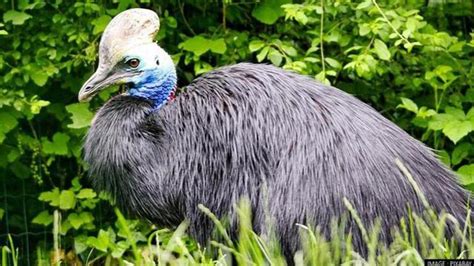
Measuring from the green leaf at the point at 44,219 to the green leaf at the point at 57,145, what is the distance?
14.3 inches

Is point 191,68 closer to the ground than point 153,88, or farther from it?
closer to the ground

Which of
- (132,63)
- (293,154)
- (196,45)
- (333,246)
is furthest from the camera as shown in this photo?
(196,45)

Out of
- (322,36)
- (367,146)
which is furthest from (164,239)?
(367,146)

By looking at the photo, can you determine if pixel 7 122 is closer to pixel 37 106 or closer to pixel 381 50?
pixel 37 106

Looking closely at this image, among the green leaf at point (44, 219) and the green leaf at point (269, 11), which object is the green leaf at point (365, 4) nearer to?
the green leaf at point (269, 11)

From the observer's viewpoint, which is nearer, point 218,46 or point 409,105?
point 409,105

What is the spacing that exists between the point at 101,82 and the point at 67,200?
144 centimetres

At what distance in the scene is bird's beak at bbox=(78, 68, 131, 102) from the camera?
4289mm

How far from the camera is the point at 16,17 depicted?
5.26 meters

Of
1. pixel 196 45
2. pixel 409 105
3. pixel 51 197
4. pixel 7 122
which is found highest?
Result: pixel 196 45

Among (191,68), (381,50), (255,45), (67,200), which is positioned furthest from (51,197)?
(381,50)

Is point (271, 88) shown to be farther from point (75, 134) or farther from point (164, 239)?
point (75, 134)

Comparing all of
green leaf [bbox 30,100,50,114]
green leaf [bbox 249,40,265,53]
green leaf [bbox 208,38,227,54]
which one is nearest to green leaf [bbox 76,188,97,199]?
green leaf [bbox 30,100,50,114]

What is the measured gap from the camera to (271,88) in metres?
4.13
